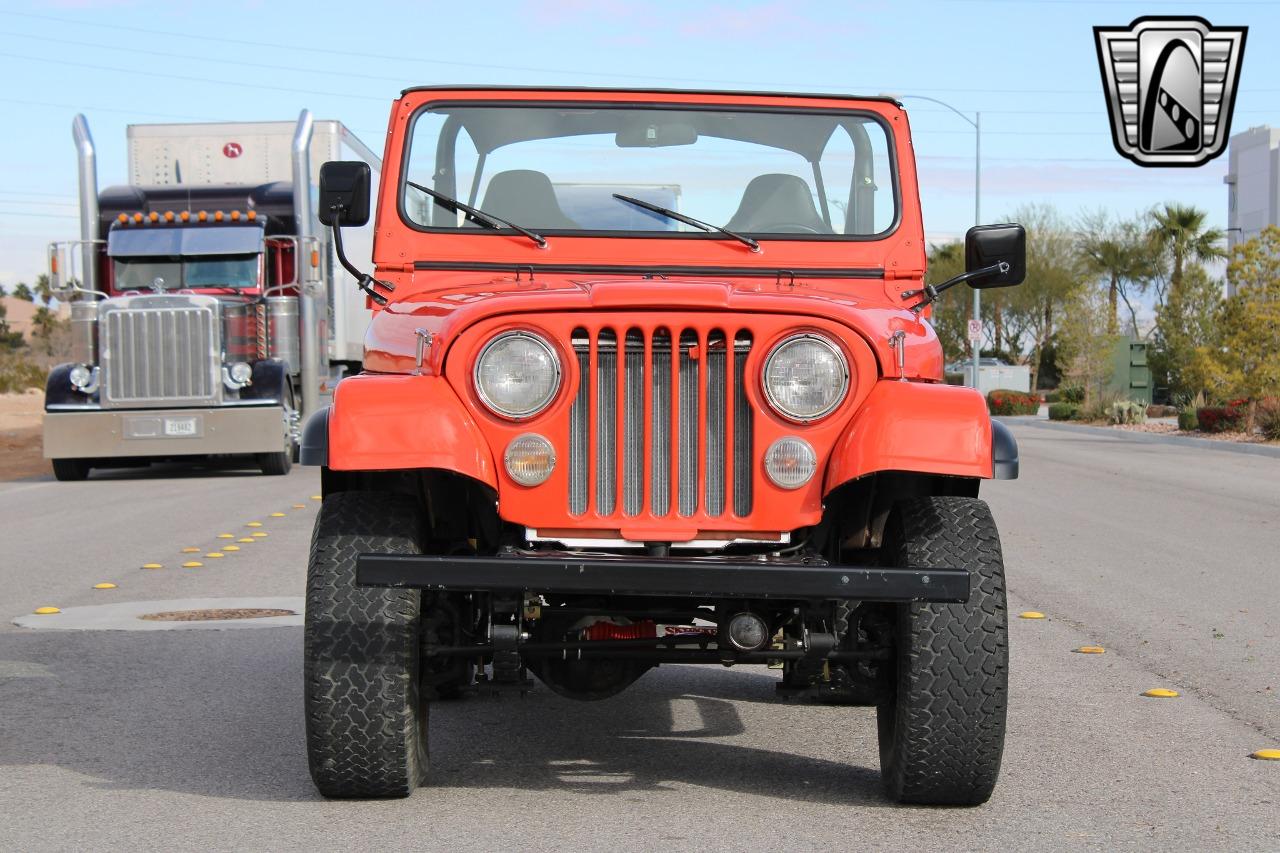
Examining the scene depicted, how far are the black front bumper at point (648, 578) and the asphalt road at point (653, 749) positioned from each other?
2.30 feet

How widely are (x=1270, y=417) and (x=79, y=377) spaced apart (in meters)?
21.5

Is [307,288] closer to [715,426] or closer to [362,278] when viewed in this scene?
[362,278]

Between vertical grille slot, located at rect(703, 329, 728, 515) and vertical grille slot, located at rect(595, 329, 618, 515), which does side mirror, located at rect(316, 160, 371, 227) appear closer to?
vertical grille slot, located at rect(595, 329, 618, 515)

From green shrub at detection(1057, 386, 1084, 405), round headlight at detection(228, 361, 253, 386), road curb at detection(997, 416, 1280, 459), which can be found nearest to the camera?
round headlight at detection(228, 361, 253, 386)

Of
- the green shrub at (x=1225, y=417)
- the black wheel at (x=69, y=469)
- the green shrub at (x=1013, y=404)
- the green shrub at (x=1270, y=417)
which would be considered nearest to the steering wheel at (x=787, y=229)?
the black wheel at (x=69, y=469)

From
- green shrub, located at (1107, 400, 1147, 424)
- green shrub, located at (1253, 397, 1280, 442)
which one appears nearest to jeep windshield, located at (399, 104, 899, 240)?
green shrub, located at (1253, 397, 1280, 442)

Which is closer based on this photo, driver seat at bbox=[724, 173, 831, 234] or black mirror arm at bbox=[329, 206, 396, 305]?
black mirror arm at bbox=[329, 206, 396, 305]

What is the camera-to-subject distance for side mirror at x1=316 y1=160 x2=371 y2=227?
5738mm

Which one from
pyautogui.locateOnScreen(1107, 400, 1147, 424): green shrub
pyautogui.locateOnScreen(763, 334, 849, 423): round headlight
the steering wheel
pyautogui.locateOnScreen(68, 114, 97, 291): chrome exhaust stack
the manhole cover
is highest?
pyautogui.locateOnScreen(68, 114, 97, 291): chrome exhaust stack

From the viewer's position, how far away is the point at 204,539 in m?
12.8

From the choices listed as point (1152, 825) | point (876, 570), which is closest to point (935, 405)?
point (876, 570)

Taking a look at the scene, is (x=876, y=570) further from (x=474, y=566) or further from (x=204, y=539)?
(x=204, y=539)

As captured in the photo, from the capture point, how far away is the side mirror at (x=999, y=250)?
5.66 m

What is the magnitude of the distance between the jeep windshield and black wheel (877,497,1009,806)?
1.72m
